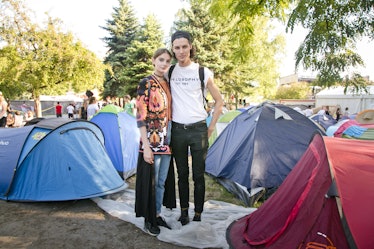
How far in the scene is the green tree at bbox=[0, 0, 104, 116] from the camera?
1232 centimetres

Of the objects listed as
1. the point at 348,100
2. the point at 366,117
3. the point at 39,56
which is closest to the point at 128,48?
the point at 39,56

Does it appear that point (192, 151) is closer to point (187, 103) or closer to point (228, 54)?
point (187, 103)

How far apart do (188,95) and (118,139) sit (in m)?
2.71

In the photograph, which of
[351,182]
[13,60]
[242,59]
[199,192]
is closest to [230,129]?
[242,59]

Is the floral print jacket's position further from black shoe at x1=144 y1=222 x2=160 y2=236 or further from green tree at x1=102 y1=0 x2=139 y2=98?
green tree at x1=102 y1=0 x2=139 y2=98

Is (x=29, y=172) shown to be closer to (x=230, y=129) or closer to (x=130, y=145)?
(x=130, y=145)

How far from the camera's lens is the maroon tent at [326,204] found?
1951mm

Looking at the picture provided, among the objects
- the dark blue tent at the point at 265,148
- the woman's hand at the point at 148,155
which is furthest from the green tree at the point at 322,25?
the woman's hand at the point at 148,155

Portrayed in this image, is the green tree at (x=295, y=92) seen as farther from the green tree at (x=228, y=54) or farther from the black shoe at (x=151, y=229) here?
the black shoe at (x=151, y=229)

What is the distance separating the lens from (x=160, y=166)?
2.93 meters

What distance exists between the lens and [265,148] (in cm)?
421

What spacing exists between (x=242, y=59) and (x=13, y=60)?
1163 centimetres

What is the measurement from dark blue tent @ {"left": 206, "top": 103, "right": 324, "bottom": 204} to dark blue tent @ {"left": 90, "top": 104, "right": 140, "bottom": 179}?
168cm

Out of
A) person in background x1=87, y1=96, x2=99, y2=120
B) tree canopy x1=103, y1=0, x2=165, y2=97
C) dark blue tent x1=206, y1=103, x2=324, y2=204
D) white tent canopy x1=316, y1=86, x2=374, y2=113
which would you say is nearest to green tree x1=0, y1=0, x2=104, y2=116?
person in background x1=87, y1=96, x2=99, y2=120
